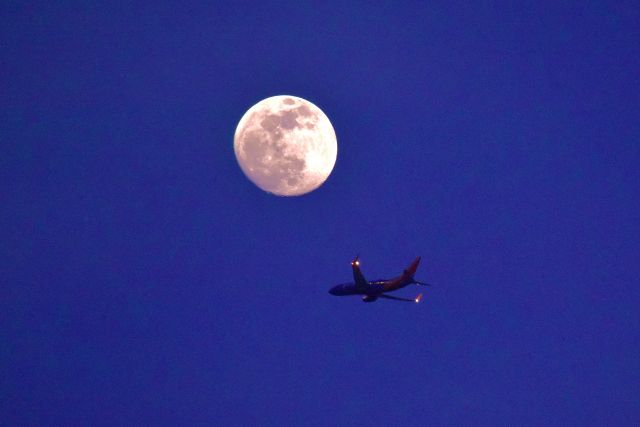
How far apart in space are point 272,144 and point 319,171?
6.89 meters

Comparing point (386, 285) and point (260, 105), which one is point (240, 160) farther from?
point (386, 285)

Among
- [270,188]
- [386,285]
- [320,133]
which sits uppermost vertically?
[320,133]

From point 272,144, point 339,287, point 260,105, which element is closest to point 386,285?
point 339,287

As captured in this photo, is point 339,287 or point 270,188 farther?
point 339,287

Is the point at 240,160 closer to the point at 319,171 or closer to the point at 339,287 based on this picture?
the point at 319,171

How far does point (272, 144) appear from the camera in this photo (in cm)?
6556

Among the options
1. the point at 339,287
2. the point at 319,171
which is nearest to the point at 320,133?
the point at 319,171

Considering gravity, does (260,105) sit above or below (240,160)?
above

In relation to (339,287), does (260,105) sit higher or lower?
higher

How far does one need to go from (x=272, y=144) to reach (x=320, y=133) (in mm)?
6276

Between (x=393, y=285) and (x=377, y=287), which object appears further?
(x=377, y=287)

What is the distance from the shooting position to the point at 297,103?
228 feet

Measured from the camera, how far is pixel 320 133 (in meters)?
68.8

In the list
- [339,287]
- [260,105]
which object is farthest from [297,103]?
[339,287]
